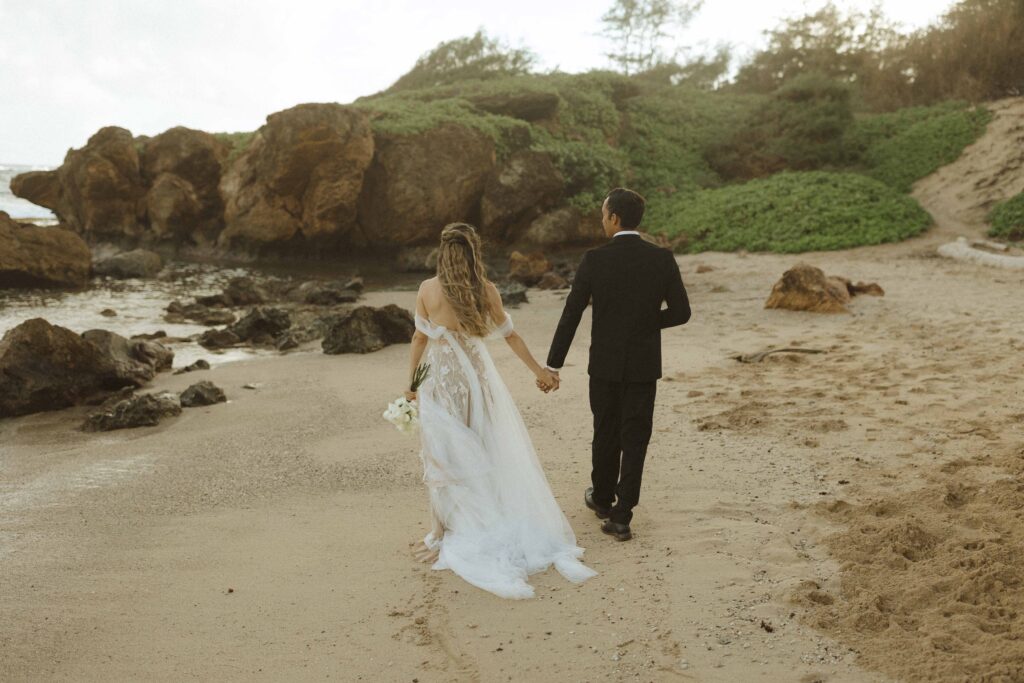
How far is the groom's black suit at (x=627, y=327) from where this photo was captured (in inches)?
175

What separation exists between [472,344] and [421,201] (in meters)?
18.0

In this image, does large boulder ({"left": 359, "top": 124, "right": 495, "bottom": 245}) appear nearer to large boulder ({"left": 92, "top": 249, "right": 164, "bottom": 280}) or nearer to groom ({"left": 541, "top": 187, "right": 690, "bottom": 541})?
large boulder ({"left": 92, "top": 249, "right": 164, "bottom": 280})

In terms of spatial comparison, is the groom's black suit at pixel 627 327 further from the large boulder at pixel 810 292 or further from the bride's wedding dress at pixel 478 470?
the large boulder at pixel 810 292

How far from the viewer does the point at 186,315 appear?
14406 millimetres

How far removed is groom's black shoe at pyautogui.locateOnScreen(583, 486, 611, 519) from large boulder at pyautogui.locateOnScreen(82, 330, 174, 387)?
6590 mm

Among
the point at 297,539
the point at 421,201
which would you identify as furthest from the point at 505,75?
the point at 297,539

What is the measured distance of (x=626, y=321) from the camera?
445 cm

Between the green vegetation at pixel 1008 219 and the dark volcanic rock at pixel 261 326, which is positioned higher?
the green vegetation at pixel 1008 219

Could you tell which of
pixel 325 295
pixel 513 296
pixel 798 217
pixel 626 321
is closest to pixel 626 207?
pixel 626 321

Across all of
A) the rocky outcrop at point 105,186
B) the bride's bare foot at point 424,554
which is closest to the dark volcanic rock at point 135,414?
the bride's bare foot at point 424,554

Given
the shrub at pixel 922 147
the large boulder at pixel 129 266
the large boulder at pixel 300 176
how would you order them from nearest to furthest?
the large boulder at pixel 129 266
the large boulder at pixel 300 176
the shrub at pixel 922 147

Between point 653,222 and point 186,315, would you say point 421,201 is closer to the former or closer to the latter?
point 653,222

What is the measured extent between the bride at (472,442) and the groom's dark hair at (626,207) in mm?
829

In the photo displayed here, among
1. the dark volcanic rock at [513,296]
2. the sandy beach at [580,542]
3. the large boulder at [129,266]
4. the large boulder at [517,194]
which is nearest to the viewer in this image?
the sandy beach at [580,542]
